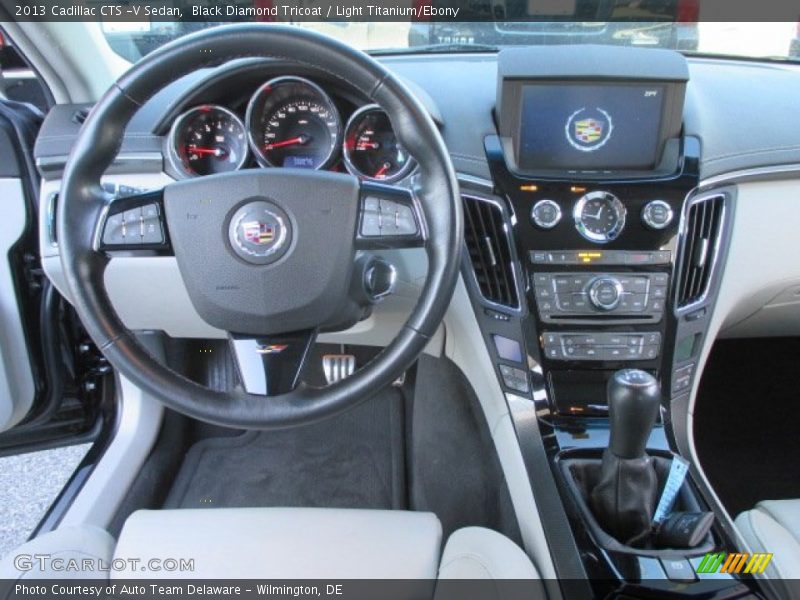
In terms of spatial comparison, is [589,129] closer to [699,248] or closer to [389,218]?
[699,248]

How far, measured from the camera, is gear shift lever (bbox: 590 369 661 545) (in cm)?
121

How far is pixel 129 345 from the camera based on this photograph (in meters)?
1.11

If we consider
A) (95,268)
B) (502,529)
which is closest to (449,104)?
(95,268)

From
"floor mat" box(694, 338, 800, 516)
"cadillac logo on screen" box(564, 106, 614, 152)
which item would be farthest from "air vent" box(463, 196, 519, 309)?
"floor mat" box(694, 338, 800, 516)

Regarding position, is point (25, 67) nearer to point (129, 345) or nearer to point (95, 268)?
point (95, 268)

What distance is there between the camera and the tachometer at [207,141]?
4.93 ft

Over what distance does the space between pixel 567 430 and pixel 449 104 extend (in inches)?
31.0

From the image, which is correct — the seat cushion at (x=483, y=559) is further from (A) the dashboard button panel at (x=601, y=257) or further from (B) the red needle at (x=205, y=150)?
(B) the red needle at (x=205, y=150)

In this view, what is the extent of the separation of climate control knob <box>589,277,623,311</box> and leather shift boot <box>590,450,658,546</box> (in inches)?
13.2

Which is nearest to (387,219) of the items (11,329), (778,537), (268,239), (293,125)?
(268,239)

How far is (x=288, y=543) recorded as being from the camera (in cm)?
122

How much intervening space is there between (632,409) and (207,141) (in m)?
1.06

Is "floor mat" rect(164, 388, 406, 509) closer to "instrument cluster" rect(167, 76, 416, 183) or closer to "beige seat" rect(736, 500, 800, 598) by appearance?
"instrument cluster" rect(167, 76, 416, 183)

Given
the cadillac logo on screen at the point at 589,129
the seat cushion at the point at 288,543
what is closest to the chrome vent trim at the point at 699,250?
the cadillac logo on screen at the point at 589,129
